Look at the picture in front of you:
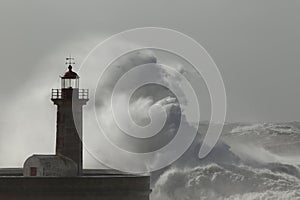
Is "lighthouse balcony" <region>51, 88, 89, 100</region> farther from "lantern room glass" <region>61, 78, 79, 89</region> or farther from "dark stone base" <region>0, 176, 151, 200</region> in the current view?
"dark stone base" <region>0, 176, 151, 200</region>

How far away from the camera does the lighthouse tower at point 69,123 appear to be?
19.5 meters

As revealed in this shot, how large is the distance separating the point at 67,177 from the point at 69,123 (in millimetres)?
2066

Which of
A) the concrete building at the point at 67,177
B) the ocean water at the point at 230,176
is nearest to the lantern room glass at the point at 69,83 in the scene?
the concrete building at the point at 67,177

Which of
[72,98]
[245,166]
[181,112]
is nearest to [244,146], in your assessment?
[245,166]

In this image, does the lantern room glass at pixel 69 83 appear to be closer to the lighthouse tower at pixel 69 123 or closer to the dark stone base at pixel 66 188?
the lighthouse tower at pixel 69 123

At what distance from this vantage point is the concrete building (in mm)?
17578

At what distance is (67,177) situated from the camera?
58.2ft

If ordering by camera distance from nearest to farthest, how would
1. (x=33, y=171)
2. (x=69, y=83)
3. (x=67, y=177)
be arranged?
1. (x=67, y=177)
2. (x=33, y=171)
3. (x=69, y=83)

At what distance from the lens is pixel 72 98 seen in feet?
64.3

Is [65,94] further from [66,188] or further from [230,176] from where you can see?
[230,176]

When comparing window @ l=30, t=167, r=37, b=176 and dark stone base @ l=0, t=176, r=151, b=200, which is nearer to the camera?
dark stone base @ l=0, t=176, r=151, b=200

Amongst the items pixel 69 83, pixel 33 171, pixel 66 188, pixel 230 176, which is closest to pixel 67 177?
pixel 66 188

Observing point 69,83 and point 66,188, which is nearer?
point 66,188

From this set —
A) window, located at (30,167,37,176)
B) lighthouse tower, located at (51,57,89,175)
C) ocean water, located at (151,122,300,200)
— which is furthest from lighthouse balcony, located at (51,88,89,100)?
ocean water, located at (151,122,300,200)
